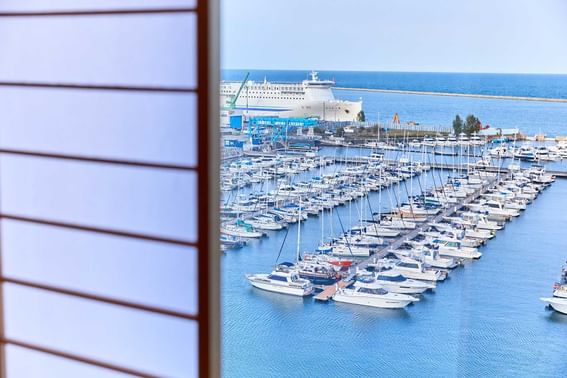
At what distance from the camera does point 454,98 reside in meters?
10.6

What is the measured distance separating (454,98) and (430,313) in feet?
12.5

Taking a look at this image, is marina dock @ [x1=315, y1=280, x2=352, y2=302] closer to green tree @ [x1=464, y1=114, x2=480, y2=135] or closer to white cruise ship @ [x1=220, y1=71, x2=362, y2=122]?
white cruise ship @ [x1=220, y1=71, x2=362, y2=122]

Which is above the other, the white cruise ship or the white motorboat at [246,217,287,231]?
the white cruise ship

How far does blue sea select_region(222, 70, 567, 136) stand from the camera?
8633 millimetres

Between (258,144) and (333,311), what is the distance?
10.7 ft

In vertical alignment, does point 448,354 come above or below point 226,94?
below

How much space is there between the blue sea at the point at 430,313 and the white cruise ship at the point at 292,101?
29 cm

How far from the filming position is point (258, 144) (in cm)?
1063

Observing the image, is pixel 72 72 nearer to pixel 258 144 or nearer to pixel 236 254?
pixel 258 144

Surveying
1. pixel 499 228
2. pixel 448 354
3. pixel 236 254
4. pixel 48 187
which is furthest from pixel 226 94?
pixel 48 187

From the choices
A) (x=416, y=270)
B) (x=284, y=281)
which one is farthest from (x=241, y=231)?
(x=416, y=270)

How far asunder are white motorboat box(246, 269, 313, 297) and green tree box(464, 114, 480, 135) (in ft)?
12.3

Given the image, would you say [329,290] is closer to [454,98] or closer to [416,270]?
[416,270]

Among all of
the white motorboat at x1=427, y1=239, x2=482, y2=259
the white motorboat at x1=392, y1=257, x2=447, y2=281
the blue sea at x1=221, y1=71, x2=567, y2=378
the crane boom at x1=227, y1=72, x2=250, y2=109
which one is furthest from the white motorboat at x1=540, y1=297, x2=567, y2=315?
the crane boom at x1=227, y1=72, x2=250, y2=109
